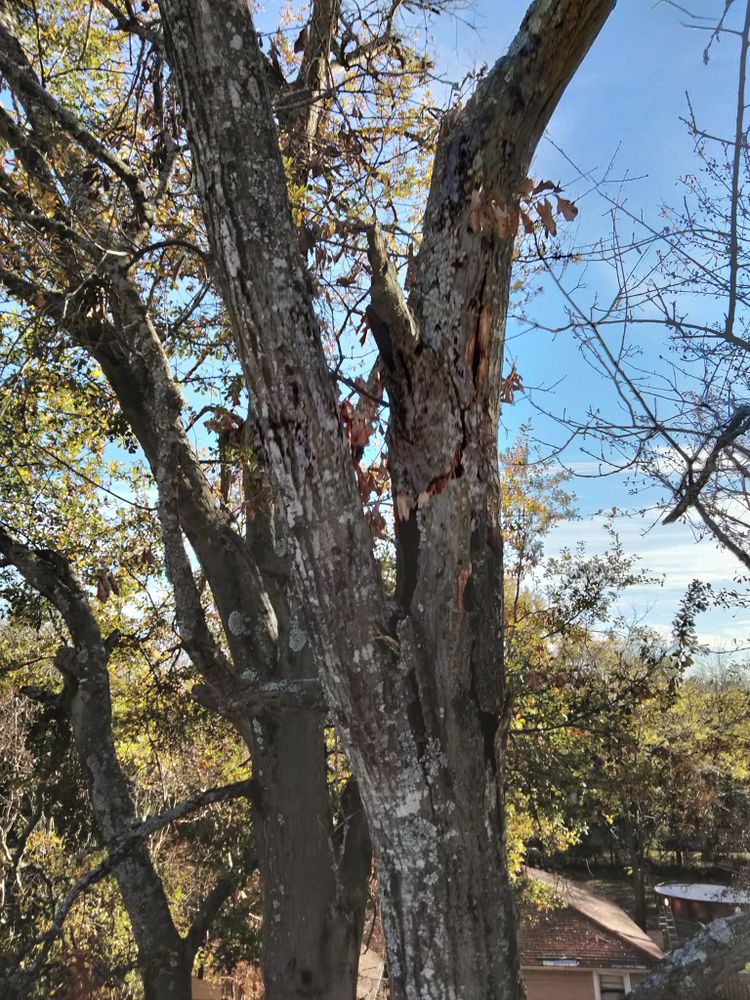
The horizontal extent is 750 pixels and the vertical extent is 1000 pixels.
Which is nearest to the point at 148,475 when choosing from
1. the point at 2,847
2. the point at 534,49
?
the point at 2,847

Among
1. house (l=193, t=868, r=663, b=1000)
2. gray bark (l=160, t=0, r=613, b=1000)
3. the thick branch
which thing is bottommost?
house (l=193, t=868, r=663, b=1000)

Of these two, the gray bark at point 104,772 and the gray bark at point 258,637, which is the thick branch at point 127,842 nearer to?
the gray bark at point 258,637

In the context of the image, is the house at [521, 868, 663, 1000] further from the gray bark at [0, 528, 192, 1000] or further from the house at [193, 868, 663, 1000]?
the gray bark at [0, 528, 192, 1000]

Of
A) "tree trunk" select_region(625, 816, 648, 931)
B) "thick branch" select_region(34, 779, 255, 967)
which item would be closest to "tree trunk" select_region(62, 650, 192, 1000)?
"thick branch" select_region(34, 779, 255, 967)

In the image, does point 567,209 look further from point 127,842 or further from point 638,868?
point 638,868

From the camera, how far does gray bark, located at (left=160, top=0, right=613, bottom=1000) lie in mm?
2342

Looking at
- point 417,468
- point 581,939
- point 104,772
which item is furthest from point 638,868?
point 417,468

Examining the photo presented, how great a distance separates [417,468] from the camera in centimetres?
254

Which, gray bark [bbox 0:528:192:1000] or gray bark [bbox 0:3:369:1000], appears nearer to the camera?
gray bark [bbox 0:3:369:1000]

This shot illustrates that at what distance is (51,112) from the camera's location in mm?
4109

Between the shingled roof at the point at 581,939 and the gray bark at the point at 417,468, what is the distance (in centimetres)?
1417

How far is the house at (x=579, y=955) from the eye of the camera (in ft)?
50.1

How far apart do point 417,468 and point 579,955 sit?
658 inches

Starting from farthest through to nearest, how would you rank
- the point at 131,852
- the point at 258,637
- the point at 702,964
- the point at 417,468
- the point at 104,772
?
the point at 104,772 → the point at 258,637 → the point at 131,852 → the point at 702,964 → the point at 417,468
